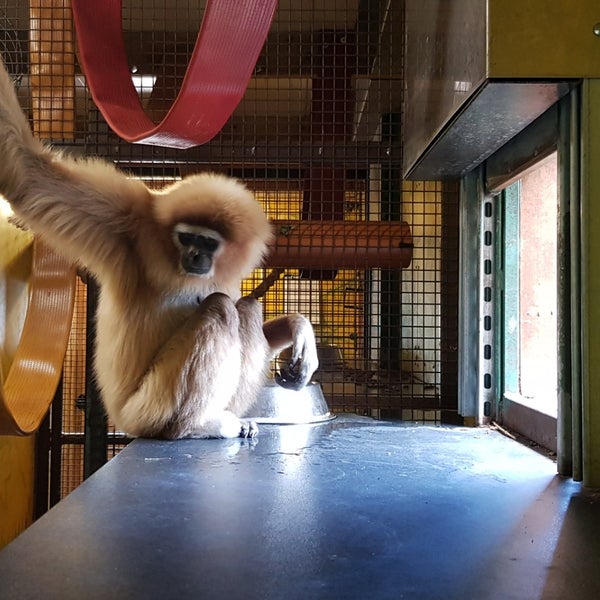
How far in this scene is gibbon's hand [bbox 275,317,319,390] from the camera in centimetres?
222

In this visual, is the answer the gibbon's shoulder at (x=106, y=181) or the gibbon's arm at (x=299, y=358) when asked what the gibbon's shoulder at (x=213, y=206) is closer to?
the gibbon's shoulder at (x=106, y=181)

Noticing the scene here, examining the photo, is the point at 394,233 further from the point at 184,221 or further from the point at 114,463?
the point at 114,463

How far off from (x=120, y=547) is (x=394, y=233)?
184cm

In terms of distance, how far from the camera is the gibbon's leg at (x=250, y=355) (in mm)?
2246

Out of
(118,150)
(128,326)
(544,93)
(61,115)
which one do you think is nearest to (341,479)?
(544,93)

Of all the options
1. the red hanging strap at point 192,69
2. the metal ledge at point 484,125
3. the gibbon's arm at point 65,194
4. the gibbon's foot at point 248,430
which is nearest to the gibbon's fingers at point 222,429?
the gibbon's foot at point 248,430

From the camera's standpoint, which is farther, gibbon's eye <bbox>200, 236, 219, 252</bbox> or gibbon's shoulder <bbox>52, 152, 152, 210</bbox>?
gibbon's eye <bbox>200, 236, 219, 252</bbox>

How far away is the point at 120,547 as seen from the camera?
90 cm

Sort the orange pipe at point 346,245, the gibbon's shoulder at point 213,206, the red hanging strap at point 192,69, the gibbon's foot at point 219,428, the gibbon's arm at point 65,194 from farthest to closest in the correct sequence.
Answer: the orange pipe at point 346,245 → the gibbon's shoulder at point 213,206 → the gibbon's foot at point 219,428 → the gibbon's arm at point 65,194 → the red hanging strap at point 192,69

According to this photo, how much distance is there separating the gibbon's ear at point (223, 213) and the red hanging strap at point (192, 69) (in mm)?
278

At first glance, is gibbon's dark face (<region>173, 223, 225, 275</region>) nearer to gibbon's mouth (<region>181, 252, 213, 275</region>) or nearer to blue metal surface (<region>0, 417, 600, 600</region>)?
gibbon's mouth (<region>181, 252, 213, 275</region>)

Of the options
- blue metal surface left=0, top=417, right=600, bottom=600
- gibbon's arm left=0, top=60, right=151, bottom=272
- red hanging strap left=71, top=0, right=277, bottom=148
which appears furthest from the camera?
gibbon's arm left=0, top=60, right=151, bottom=272

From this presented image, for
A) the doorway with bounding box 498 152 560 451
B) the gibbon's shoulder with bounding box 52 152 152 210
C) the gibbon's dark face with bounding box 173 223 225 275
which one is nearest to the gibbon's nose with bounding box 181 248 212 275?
the gibbon's dark face with bounding box 173 223 225 275

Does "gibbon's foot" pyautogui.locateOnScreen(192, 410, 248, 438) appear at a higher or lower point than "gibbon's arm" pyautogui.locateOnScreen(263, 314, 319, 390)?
lower
